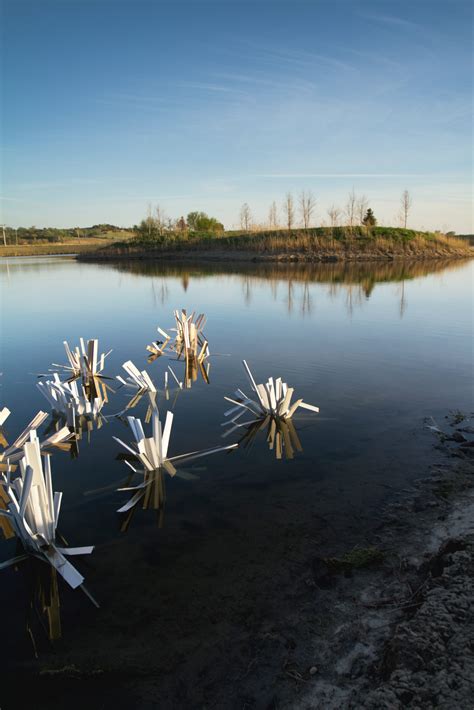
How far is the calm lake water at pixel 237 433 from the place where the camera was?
14.5 ft

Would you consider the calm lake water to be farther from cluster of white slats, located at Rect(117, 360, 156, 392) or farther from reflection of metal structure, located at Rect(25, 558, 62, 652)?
cluster of white slats, located at Rect(117, 360, 156, 392)

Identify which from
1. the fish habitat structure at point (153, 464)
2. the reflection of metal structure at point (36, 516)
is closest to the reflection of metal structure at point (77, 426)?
the fish habitat structure at point (153, 464)

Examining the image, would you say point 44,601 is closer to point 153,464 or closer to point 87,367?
point 153,464

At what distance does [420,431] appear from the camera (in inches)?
284

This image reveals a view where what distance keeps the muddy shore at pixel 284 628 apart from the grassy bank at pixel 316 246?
4618cm

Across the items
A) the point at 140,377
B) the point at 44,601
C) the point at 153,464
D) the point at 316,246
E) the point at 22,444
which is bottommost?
the point at 44,601

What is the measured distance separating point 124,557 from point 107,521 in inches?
28.1

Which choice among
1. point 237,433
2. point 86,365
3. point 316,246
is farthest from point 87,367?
point 316,246

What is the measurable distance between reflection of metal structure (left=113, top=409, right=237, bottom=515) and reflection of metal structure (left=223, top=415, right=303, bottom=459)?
1.03 metres

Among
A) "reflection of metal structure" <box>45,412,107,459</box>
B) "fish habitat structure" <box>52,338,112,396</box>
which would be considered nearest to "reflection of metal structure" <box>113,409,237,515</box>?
"reflection of metal structure" <box>45,412,107,459</box>

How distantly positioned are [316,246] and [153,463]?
48295 mm

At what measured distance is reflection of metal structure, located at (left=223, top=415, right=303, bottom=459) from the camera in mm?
6770

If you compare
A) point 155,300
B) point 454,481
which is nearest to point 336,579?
point 454,481

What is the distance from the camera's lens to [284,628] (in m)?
3.42
